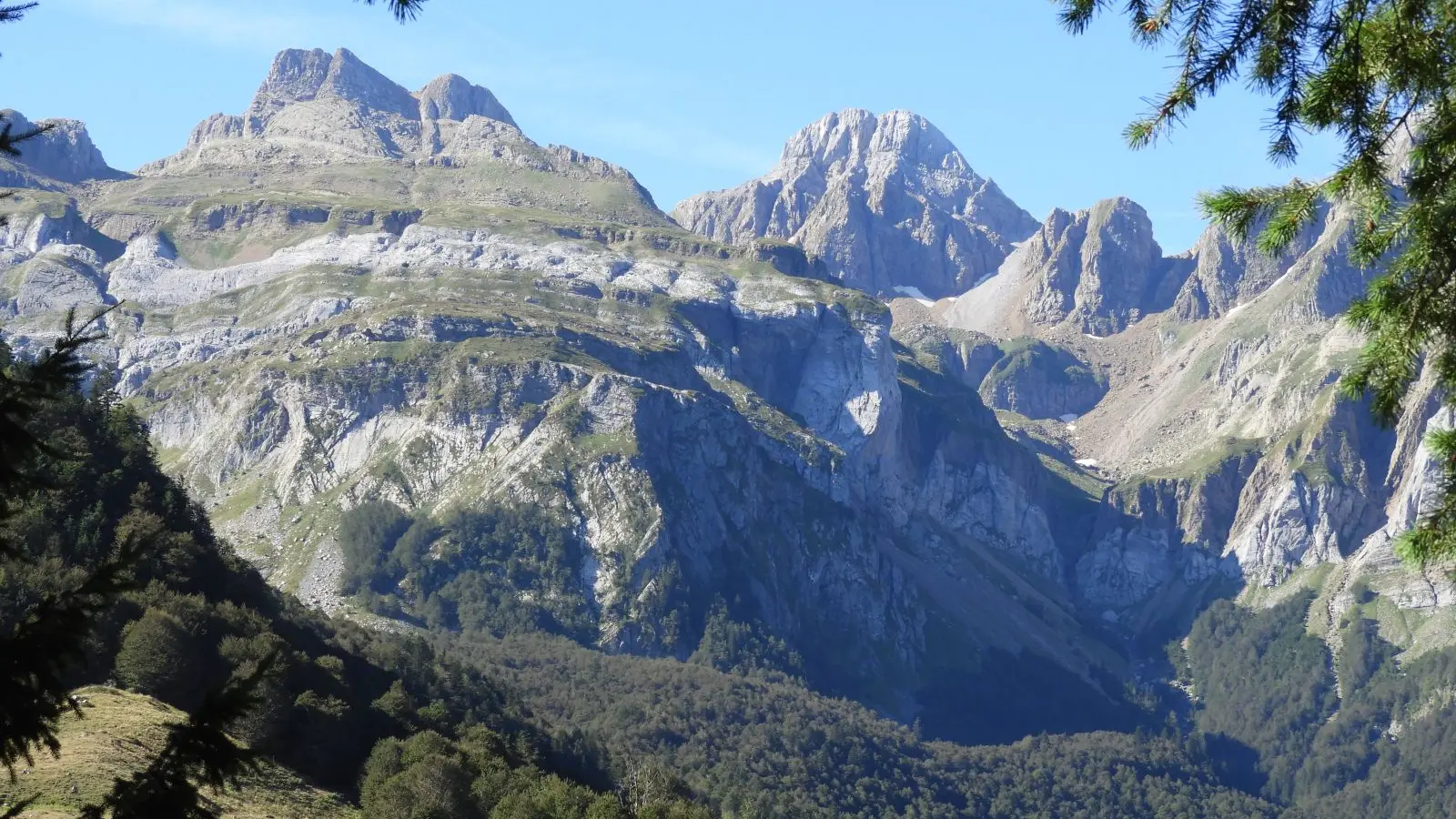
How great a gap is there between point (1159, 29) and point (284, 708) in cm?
9654

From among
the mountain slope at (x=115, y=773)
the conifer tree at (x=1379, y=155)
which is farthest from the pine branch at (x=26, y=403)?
the mountain slope at (x=115, y=773)

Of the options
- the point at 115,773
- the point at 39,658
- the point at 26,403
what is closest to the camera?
the point at 39,658

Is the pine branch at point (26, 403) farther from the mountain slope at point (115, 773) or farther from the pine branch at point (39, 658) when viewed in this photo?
the mountain slope at point (115, 773)

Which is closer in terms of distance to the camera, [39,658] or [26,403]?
[39,658]

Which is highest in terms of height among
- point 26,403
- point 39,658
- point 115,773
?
point 26,403

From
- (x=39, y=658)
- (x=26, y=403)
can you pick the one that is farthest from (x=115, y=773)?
(x=26, y=403)

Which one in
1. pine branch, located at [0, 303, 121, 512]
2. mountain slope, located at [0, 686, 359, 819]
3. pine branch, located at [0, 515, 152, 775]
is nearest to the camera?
pine branch, located at [0, 515, 152, 775]

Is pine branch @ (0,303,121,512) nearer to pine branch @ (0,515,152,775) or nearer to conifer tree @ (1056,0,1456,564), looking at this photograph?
pine branch @ (0,515,152,775)

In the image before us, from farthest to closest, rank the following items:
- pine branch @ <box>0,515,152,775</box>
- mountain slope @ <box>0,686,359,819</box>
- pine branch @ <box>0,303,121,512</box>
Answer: mountain slope @ <box>0,686,359,819</box>
pine branch @ <box>0,303,121,512</box>
pine branch @ <box>0,515,152,775</box>

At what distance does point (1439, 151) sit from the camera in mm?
21438

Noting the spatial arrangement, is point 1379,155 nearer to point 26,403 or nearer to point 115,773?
point 26,403

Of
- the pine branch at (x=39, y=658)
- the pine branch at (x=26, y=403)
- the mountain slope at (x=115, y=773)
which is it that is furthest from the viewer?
the mountain slope at (x=115, y=773)

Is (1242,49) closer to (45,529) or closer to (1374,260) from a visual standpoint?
(1374,260)

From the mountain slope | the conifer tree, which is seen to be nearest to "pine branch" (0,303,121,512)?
the conifer tree
